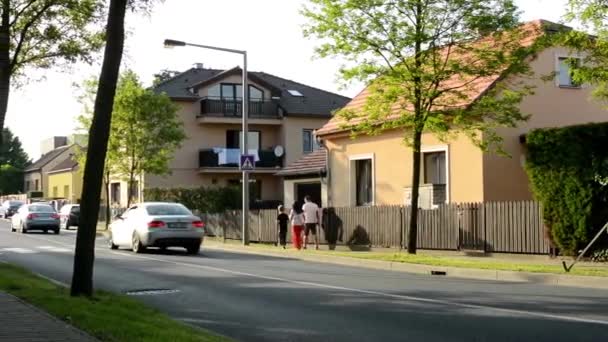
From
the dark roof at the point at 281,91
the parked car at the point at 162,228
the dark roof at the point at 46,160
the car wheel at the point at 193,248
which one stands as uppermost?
the dark roof at the point at 281,91

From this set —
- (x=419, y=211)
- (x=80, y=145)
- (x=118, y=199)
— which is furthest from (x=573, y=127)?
(x=118, y=199)

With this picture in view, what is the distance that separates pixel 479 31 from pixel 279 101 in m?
32.9

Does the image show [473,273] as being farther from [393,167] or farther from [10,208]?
[10,208]

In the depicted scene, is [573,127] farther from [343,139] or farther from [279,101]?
[279,101]

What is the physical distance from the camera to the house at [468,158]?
2408 centimetres

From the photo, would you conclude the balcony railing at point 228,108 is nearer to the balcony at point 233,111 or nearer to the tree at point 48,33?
the balcony at point 233,111

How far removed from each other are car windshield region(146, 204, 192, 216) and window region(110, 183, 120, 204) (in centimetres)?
3163

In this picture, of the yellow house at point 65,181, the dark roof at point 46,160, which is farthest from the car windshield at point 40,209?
the dark roof at point 46,160

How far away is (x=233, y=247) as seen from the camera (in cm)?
2727

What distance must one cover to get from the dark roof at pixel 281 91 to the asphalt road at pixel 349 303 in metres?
31.5

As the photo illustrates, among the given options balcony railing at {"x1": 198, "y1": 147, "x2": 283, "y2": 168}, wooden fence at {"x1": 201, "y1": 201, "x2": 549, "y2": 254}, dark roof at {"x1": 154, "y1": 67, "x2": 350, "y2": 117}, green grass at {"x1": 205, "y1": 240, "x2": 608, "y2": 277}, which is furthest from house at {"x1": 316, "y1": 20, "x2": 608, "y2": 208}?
dark roof at {"x1": 154, "y1": 67, "x2": 350, "y2": 117}

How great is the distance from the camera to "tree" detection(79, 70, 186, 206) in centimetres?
3953

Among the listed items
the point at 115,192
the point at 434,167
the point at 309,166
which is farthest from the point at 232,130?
the point at 434,167

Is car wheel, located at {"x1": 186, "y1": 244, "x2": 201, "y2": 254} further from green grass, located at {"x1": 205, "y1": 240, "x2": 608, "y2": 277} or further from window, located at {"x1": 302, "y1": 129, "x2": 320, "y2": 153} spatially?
window, located at {"x1": 302, "y1": 129, "x2": 320, "y2": 153}
